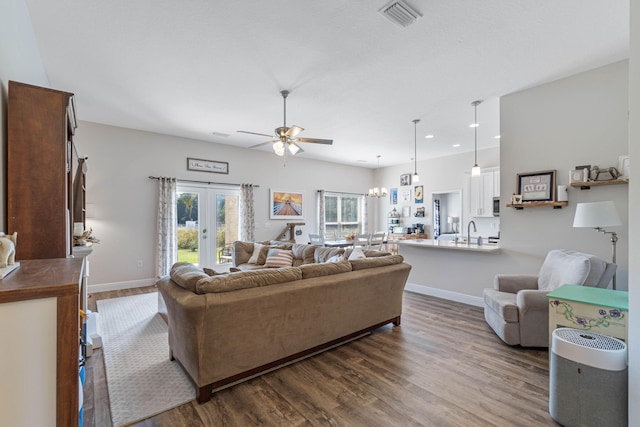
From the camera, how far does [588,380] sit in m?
1.73

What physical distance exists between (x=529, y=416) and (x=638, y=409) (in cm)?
56

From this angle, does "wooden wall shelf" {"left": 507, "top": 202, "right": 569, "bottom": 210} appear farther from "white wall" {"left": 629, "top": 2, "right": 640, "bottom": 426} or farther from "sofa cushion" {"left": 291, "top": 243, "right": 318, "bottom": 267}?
"sofa cushion" {"left": 291, "top": 243, "right": 318, "bottom": 267}

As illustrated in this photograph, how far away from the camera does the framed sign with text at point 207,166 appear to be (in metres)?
6.03

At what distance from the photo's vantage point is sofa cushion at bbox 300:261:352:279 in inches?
104

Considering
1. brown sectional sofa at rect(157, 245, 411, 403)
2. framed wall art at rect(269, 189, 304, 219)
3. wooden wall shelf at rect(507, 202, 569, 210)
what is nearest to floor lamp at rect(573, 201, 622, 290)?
wooden wall shelf at rect(507, 202, 569, 210)

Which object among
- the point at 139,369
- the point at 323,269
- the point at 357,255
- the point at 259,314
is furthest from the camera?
the point at 357,255

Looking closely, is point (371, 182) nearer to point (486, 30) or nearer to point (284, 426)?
point (486, 30)

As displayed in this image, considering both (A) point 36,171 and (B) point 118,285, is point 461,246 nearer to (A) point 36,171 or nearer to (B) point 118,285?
(A) point 36,171

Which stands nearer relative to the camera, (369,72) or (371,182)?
(369,72)

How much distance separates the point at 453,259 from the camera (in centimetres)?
448

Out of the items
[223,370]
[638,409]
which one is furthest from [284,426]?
[638,409]

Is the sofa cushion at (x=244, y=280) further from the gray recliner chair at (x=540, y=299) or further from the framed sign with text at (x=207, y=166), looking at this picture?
the framed sign with text at (x=207, y=166)

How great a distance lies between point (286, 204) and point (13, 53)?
18.9 feet

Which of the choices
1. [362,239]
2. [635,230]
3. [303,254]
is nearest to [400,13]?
[635,230]
